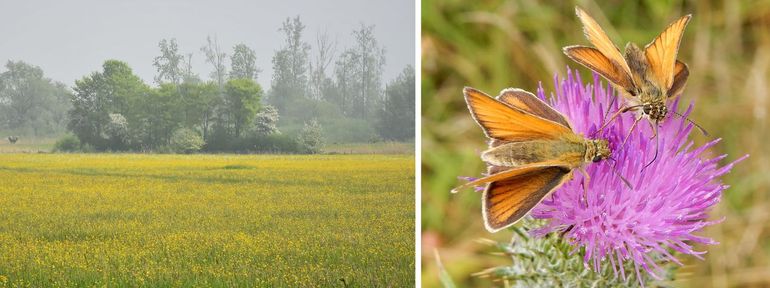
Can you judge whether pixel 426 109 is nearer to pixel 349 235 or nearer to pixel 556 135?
pixel 556 135

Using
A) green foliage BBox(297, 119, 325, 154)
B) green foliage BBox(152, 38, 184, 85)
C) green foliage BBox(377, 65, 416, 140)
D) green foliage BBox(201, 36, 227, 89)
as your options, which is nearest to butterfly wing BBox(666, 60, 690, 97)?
green foliage BBox(377, 65, 416, 140)

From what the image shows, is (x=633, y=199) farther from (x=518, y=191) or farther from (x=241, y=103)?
(x=241, y=103)

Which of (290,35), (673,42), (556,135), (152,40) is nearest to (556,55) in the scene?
(673,42)

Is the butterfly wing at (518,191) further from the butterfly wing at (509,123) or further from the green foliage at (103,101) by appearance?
the green foliage at (103,101)

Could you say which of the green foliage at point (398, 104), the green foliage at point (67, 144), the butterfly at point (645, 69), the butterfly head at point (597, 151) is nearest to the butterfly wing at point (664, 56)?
the butterfly at point (645, 69)

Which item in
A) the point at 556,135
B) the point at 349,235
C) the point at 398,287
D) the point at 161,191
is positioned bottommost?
the point at 398,287

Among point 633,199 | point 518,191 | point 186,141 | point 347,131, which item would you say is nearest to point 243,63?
point 186,141
